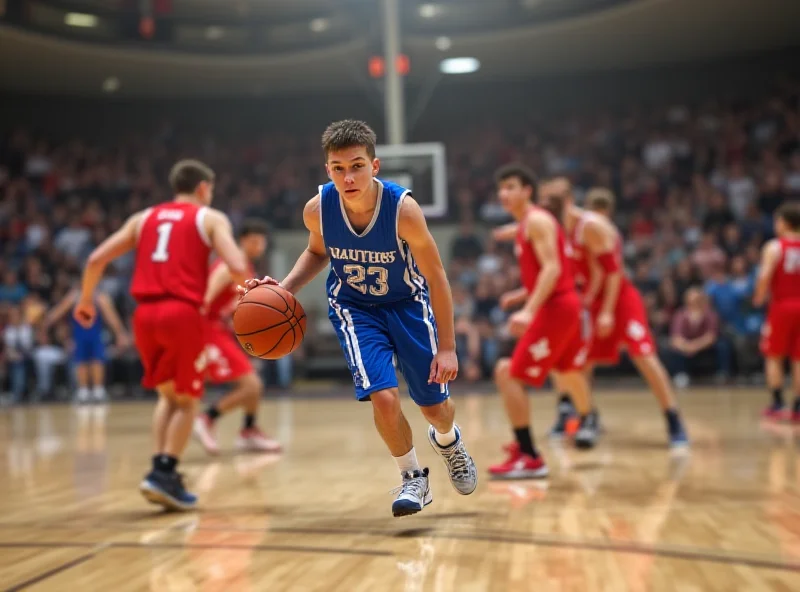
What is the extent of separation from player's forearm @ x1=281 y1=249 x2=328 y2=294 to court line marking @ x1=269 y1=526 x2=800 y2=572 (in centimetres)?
100

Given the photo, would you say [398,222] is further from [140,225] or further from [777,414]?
[777,414]

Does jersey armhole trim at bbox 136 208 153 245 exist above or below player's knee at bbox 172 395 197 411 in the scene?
above

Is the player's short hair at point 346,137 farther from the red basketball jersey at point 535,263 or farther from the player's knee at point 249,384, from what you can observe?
the player's knee at point 249,384

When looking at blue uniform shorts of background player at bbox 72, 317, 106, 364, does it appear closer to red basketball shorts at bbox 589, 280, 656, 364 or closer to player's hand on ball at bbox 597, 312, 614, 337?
red basketball shorts at bbox 589, 280, 656, 364

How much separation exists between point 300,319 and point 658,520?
66.4 inches

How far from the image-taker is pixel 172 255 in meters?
4.58

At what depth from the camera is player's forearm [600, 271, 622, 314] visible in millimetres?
6332

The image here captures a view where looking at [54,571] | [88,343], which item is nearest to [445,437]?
[54,571]

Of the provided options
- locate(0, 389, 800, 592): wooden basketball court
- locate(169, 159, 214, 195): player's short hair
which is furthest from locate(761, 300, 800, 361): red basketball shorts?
locate(169, 159, 214, 195): player's short hair

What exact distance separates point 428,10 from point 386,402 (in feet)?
40.7

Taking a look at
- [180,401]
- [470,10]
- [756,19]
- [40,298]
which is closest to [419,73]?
[470,10]

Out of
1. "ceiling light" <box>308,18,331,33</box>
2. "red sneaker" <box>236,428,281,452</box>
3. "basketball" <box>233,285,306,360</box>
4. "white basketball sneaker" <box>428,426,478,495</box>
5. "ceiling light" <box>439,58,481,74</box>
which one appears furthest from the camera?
"ceiling light" <box>439,58,481,74</box>

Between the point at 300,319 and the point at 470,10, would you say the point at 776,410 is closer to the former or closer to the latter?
the point at 300,319

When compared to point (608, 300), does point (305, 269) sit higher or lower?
higher
